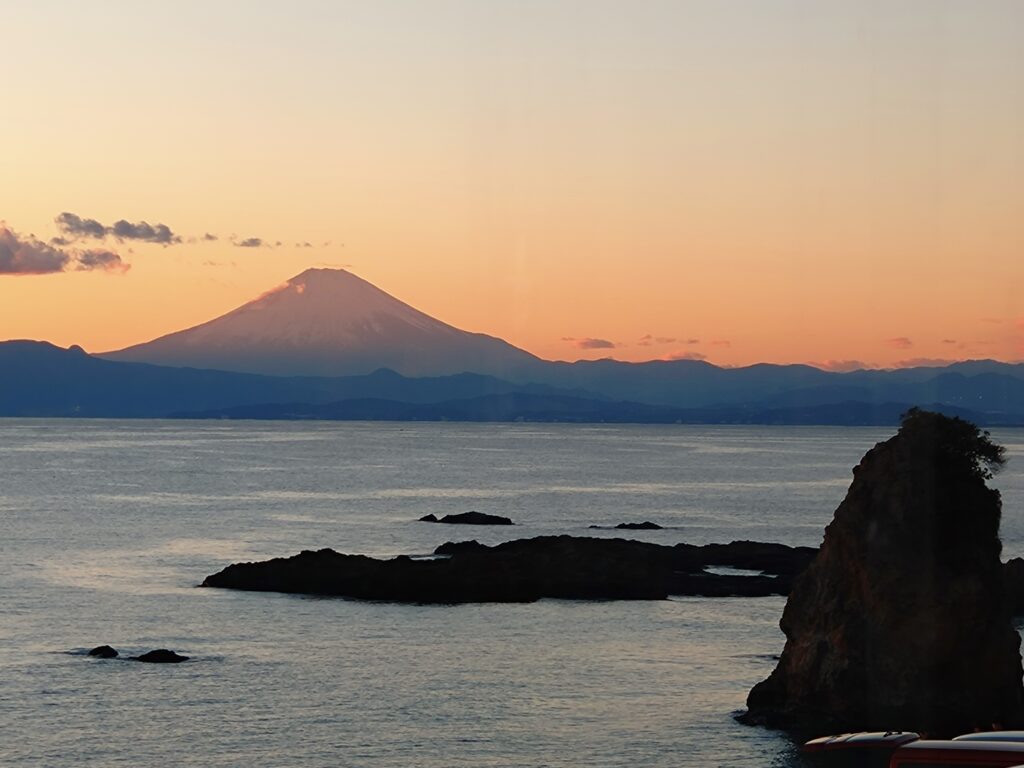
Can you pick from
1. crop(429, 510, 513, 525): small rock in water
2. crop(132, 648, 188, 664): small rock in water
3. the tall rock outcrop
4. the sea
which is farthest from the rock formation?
crop(429, 510, 513, 525): small rock in water

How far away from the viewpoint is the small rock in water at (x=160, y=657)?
49.8 meters

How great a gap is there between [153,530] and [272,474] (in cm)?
8361

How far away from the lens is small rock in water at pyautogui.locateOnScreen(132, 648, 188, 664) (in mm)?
49750

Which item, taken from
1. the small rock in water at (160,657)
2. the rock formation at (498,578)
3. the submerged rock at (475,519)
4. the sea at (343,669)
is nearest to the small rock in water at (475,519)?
the submerged rock at (475,519)

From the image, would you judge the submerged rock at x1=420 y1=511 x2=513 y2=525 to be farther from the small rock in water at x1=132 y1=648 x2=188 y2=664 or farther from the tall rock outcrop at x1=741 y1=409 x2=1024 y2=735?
the tall rock outcrop at x1=741 y1=409 x2=1024 y2=735

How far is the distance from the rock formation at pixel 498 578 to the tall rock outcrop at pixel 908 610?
25847 millimetres

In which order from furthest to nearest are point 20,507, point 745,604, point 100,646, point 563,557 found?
point 20,507, point 563,557, point 745,604, point 100,646

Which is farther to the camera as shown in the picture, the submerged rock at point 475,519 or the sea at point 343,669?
the submerged rock at point 475,519

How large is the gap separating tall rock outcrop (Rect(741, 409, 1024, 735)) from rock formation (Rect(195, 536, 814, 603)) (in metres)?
25.8

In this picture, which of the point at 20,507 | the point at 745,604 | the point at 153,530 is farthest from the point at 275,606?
the point at 20,507

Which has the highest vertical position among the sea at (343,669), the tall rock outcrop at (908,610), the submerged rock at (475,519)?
the tall rock outcrop at (908,610)

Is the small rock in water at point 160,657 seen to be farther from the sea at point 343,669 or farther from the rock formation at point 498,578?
the rock formation at point 498,578

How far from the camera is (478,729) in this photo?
40.8m

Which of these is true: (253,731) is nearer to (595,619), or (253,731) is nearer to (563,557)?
(595,619)
